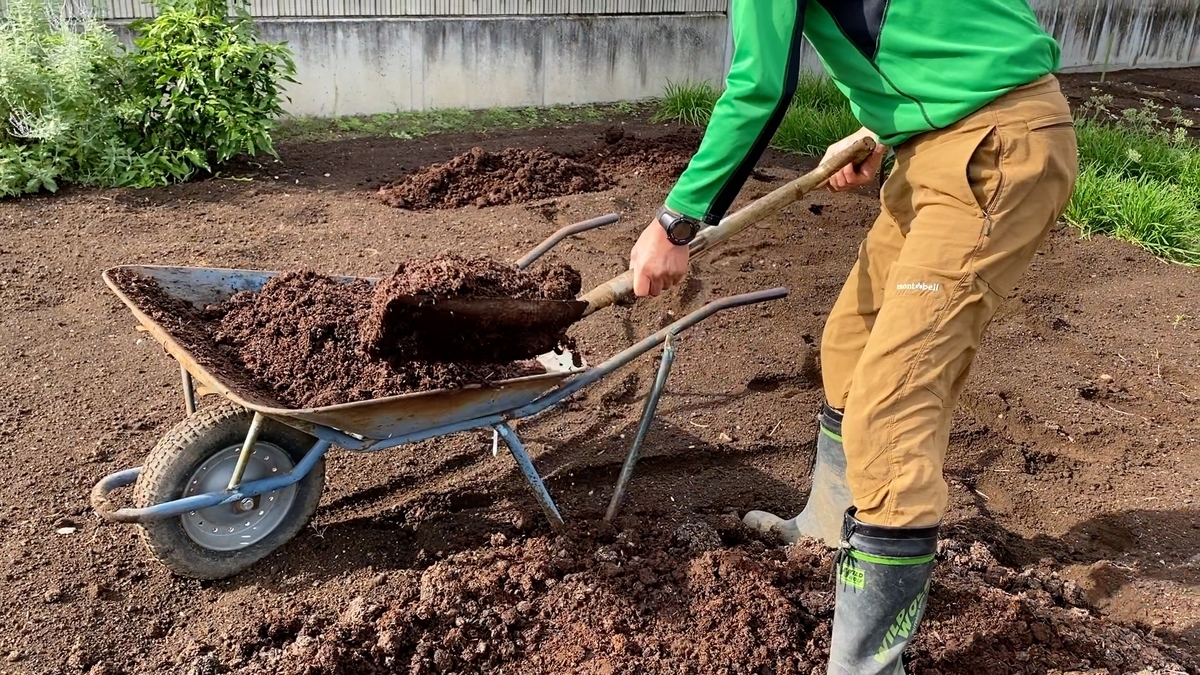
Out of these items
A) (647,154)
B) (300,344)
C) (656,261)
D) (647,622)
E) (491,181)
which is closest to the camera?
(656,261)

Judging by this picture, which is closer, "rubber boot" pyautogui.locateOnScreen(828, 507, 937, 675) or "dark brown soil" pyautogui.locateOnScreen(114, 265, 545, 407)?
"rubber boot" pyautogui.locateOnScreen(828, 507, 937, 675)

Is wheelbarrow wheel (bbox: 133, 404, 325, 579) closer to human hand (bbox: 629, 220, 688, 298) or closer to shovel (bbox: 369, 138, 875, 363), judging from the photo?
shovel (bbox: 369, 138, 875, 363)

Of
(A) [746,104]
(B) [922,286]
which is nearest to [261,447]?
(A) [746,104]

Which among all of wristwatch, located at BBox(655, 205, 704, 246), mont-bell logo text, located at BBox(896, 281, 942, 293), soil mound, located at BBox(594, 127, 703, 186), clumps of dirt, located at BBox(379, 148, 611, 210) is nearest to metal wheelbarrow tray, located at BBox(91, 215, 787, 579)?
wristwatch, located at BBox(655, 205, 704, 246)

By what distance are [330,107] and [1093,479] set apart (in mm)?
6464

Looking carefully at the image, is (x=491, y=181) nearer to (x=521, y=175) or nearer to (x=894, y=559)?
(x=521, y=175)

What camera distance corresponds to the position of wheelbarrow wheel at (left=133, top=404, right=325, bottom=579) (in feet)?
8.45

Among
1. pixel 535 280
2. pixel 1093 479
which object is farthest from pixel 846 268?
pixel 535 280

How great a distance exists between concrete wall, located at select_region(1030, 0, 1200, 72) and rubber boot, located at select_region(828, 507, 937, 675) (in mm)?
10981

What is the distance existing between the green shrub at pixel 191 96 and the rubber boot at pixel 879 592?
16.3 ft

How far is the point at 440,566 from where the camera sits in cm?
279

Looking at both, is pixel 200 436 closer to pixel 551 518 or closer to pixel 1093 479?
pixel 551 518

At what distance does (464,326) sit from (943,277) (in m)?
1.28

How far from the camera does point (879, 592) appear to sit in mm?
2250
